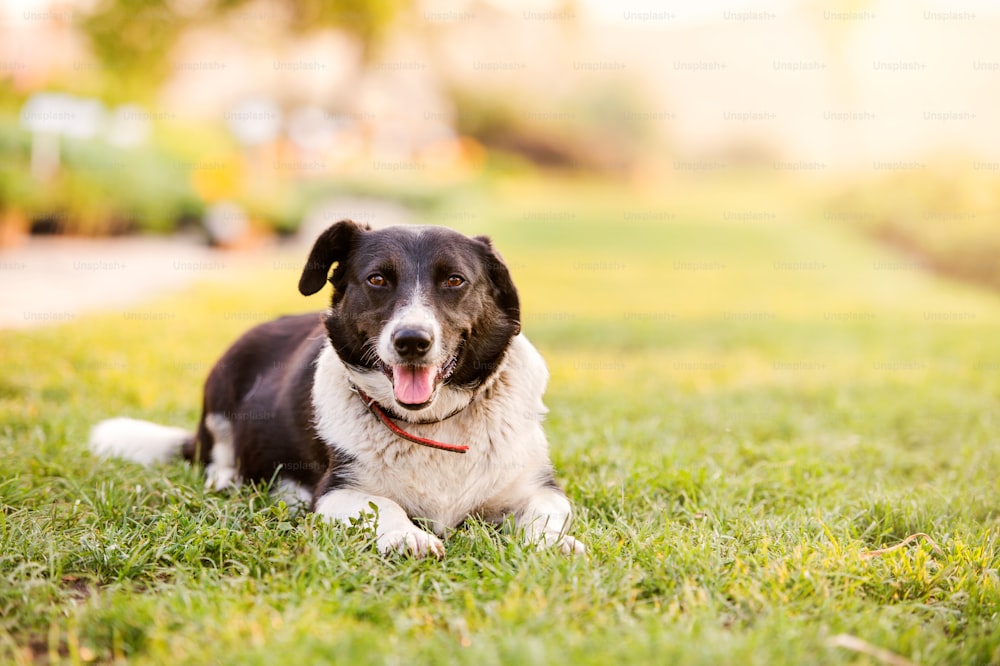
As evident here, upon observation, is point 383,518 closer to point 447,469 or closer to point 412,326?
point 447,469

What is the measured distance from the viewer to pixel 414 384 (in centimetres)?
314

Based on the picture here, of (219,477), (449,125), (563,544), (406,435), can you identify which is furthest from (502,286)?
(449,125)

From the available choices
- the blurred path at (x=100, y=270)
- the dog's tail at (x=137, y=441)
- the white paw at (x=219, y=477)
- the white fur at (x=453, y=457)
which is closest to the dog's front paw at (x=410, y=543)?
the white fur at (x=453, y=457)

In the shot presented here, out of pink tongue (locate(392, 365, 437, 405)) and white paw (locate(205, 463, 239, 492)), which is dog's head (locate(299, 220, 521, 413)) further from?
white paw (locate(205, 463, 239, 492))

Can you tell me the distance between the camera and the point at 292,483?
3.71 m

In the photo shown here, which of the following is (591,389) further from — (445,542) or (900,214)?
(900,214)

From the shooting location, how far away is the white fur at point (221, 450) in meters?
4.02

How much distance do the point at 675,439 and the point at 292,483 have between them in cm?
222

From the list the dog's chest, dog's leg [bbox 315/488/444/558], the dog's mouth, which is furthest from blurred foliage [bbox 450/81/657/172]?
dog's leg [bbox 315/488/444/558]

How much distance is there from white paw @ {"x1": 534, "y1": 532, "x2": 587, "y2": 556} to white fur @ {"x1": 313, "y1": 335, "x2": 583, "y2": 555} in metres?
0.08

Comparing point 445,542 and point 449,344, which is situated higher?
point 449,344

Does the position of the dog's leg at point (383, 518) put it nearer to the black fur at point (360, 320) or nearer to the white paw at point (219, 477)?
the black fur at point (360, 320)

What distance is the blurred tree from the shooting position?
1568 cm

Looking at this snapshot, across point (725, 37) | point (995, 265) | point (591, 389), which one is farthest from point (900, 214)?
point (591, 389)
